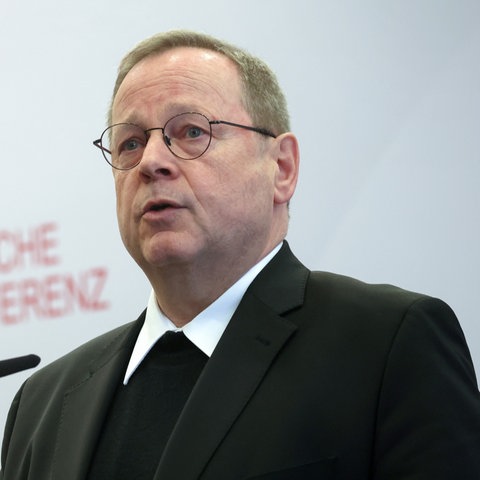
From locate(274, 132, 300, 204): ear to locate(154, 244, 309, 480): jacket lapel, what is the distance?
0.59 feet

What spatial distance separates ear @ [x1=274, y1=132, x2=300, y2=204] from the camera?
1770 millimetres

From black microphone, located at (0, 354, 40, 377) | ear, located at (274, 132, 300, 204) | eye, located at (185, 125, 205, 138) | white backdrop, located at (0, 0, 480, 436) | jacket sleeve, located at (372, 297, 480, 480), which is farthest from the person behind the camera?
white backdrop, located at (0, 0, 480, 436)

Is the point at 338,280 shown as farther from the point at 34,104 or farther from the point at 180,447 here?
the point at 34,104

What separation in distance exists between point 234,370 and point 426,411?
1.09ft

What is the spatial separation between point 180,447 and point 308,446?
210 millimetres

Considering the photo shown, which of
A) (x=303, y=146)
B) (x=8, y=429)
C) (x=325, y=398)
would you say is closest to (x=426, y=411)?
(x=325, y=398)

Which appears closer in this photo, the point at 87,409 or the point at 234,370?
the point at 234,370

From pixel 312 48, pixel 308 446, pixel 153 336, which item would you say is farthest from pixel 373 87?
pixel 308 446

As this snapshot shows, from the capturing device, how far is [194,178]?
1.61 meters

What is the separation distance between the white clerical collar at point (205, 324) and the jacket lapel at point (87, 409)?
3 centimetres

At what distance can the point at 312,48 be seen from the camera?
2.94m

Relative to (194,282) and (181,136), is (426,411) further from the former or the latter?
(181,136)

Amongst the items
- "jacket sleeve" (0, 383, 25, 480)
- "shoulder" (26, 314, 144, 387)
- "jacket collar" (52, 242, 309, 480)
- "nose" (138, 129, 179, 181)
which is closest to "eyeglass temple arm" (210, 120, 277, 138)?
"nose" (138, 129, 179, 181)

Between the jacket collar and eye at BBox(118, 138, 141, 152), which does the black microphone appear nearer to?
the jacket collar
